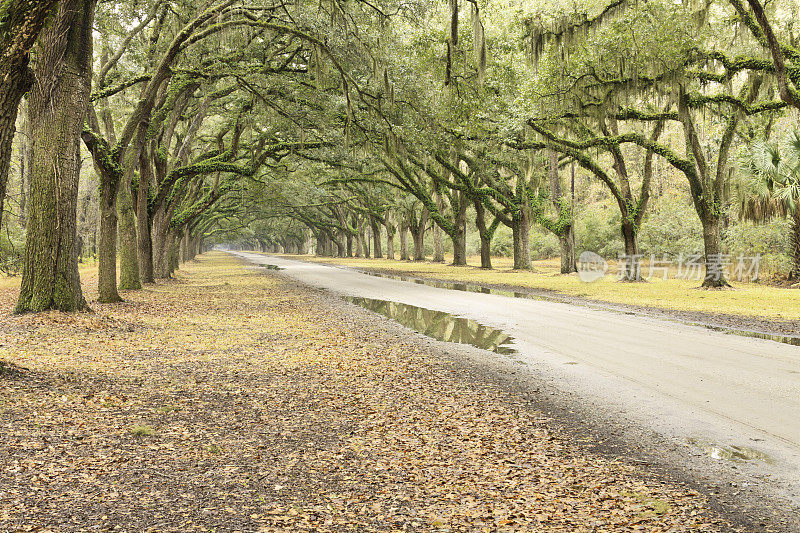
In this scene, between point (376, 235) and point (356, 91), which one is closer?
point (356, 91)

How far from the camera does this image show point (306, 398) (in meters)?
6.23

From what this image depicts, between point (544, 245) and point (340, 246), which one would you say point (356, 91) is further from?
point (340, 246)

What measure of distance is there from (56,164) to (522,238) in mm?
27404

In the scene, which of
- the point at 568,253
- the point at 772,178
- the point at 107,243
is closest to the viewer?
the point at 107,243

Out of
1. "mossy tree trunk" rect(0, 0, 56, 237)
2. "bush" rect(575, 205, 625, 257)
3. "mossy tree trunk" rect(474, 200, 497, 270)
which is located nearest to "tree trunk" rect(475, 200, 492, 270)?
"mossy tree trunk" rect(474, 200, 497, 270)

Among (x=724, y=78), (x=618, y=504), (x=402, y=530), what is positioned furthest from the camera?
(x=724, y=78)

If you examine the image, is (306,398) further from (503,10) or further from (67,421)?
(503,10)

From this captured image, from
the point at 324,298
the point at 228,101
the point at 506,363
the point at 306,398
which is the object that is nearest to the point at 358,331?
the point at 506,363

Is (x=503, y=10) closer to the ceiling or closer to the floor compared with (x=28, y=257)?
closer to the ceiling

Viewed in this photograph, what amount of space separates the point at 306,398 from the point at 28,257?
23.3 ft


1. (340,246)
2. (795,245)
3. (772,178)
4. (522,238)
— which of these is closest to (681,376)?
(772,178)

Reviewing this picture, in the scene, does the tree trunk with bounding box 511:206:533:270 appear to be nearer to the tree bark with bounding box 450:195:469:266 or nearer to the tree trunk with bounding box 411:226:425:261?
the tree bark with bounding box 450:195:469:266

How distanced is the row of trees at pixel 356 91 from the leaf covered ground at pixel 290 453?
112 inches

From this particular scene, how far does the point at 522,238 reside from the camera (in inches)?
1359
